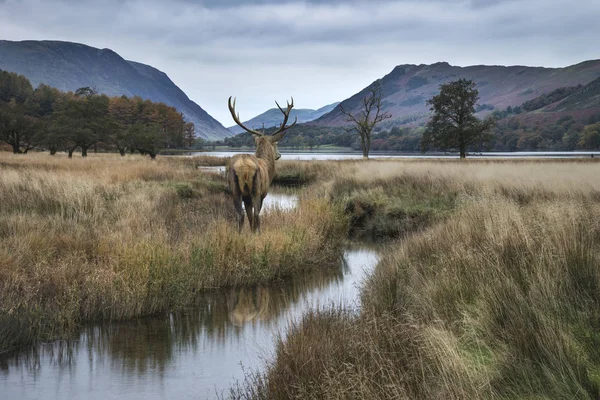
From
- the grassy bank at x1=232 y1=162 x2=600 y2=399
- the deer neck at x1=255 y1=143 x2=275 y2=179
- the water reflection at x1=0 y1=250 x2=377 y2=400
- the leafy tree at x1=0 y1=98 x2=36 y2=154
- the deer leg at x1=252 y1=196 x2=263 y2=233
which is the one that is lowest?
the water reflection at x1=0 y1=250 x2=377 y2=400

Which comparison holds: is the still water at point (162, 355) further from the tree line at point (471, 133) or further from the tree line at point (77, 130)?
the tree line at point (471, 133)

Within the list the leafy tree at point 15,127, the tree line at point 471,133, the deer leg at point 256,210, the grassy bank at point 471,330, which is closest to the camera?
the grassy bank at point 471,330

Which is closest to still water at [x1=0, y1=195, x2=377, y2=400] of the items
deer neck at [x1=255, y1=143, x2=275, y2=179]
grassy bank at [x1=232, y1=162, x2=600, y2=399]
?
grassy bank at [x1=232, y1=162, x2=600, y2=399]

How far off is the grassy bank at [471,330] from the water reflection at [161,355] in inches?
31.0

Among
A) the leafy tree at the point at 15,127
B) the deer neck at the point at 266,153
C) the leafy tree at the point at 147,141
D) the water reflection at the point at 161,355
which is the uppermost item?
the leafy tree at the point at 15,127

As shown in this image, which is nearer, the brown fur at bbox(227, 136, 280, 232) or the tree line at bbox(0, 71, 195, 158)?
the brown fur at bbox(227, 136, 280, 232)

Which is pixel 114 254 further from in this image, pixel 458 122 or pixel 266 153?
pixel 458 122

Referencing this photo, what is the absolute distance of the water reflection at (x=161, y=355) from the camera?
4.62 meters

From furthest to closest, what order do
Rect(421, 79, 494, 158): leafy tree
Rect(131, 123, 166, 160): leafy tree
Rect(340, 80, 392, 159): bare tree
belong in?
1. Rect(340, 80, 392, 159): bare tree
2. Rect(131, 123, 166, 160): leafy tree
3. Rect(421, 79, 494, 158): leafy tree

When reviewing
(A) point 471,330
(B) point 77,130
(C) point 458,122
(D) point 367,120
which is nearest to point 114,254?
(A) point 471,330

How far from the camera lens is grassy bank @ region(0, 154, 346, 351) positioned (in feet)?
19.5

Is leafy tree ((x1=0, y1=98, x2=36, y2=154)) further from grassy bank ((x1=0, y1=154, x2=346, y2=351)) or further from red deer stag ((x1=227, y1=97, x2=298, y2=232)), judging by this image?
red deer stag ((x1=227, y1=97, x2=298, y2=232))

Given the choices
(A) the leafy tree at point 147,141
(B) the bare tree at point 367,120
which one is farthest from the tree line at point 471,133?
(A) the leafy tree at point 147,141

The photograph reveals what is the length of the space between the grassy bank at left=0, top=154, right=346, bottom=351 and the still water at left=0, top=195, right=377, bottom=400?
0.32 metres
